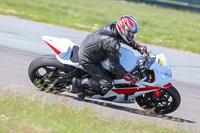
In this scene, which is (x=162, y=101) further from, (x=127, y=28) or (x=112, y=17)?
(x=112, y=17)

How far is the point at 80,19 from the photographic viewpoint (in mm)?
16109

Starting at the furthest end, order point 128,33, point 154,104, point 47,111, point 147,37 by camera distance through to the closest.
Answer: point 147,37 → point 154,104 → point 128,33 → point 47,111

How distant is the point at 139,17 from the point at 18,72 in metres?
11.3

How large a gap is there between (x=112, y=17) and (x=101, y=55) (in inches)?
458

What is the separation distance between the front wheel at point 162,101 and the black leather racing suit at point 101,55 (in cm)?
76

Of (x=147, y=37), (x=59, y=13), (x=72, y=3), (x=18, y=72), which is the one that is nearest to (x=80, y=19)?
(x=59, y=13)

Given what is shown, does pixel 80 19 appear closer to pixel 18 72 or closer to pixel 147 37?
pixel 147 37

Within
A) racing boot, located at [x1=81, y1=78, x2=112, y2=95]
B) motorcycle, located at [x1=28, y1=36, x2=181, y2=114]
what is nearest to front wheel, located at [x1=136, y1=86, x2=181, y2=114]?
motorcycle, located at [x1=28, y1=36, x2=181, y2=114]

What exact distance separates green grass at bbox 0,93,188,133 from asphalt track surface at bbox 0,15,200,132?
0.63m

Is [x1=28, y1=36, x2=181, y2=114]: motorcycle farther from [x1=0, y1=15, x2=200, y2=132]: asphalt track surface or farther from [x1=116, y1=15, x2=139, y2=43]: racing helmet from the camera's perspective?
[x1=116, y1=15, x2=139, y2=43]: racing helmet

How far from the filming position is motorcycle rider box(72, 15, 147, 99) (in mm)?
6125

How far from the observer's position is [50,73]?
6.83 m

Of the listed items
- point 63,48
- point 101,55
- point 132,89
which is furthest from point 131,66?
point 63,48

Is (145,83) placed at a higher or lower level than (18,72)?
higher
